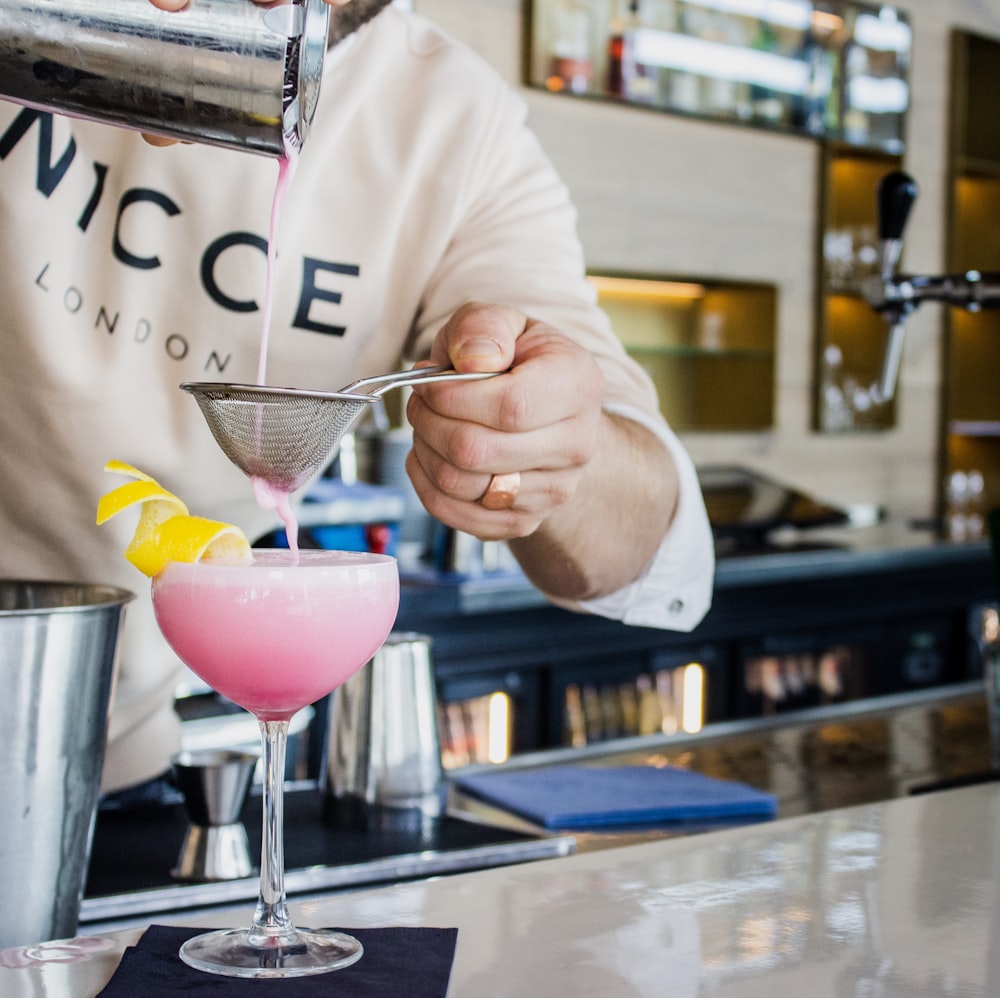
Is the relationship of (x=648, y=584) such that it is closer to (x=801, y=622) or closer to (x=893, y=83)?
(x=801, y=622)

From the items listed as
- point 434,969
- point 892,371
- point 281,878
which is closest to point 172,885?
point 281,878

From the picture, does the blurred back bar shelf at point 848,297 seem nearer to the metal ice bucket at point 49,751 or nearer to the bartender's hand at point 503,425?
the bartender's hand at point 503,425

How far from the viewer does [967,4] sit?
5527 mm

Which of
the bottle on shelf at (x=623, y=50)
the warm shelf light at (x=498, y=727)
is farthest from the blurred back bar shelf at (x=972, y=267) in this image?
the warm shelf light at (x=498, y=727)

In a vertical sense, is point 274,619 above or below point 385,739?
above

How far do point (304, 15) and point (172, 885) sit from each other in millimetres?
775

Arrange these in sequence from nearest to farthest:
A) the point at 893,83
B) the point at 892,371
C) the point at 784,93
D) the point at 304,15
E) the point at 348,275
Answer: the point at 304,15 < the point at 348,275 < the point at 892,371 < the point at 784,93 < the point at 893,83

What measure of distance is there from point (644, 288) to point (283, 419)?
3.74 metres

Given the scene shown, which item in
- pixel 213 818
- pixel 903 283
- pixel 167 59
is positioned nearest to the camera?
pixel 167 59

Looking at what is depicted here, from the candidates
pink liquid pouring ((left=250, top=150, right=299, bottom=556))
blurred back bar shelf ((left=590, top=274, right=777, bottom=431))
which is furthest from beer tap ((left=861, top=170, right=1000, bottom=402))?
blurred back bar shelf ((left=590, top=274, right=777, bottom=431))

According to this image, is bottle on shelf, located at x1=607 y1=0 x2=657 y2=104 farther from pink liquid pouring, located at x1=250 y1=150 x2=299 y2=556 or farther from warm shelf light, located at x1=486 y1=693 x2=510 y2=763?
pink liquid pouring, located at x1=250 y1=150 x2=299 y2=556

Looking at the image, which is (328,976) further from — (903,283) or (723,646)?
(723,646)

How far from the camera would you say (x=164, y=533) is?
1.04m

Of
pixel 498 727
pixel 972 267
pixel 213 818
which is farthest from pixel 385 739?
pixel 972 267
